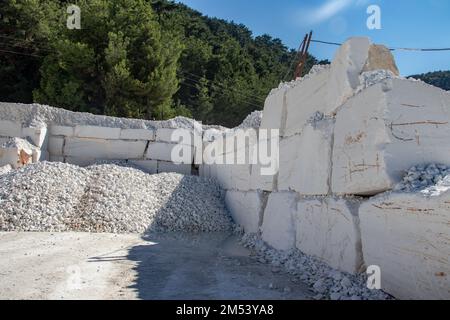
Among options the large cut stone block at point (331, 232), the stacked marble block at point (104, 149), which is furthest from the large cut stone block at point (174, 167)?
the large cut stone block at point (331, 232)

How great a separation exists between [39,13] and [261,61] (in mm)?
18297

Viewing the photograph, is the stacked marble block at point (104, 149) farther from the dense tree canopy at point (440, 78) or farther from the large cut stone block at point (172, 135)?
the dense tree canopy at point (440, 78)

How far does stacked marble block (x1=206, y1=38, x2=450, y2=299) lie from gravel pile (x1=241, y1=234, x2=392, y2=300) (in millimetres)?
84

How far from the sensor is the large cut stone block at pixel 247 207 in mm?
5660

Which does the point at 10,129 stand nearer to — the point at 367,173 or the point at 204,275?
the point at 204,275

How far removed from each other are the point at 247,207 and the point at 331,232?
2784mm

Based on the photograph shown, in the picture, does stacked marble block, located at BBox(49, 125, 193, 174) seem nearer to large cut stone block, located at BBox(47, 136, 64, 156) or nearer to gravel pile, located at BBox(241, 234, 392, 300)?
large cut stone block, located at BBox(47, 136, 64, 156)

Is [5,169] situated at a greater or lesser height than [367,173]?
lesser

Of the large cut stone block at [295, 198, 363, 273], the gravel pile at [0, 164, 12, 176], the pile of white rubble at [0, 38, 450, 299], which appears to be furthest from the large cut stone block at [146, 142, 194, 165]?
the large cut stone block at [295, 198, 363, 273]

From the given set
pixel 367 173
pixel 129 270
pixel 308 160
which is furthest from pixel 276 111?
pixel 129 270

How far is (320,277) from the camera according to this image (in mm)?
3447

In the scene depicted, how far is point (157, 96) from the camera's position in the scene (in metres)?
18.5

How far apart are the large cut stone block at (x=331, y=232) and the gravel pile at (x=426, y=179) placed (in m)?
0.57

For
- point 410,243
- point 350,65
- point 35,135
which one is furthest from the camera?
point 35,135
